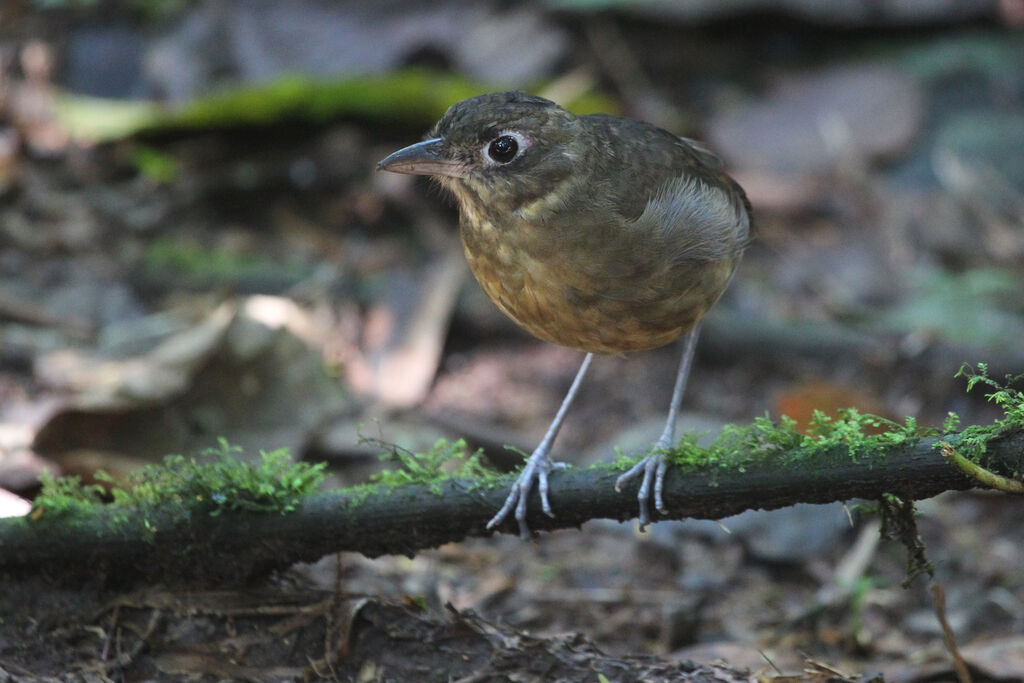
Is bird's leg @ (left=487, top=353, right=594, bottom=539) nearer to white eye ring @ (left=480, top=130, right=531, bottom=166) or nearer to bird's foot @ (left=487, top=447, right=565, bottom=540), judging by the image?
bird's foot @ (left=487, top=447, right=565, bottom=540)

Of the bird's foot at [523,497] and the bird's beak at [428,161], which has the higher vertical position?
the bird's beak at [428,161]

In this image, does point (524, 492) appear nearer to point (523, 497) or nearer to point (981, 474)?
point (523, 497)

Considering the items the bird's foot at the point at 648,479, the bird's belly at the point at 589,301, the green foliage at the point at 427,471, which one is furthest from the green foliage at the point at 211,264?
the bird's foot at the point at 648,479

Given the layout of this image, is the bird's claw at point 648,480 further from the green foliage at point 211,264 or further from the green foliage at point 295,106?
the green foliage at point 295,106

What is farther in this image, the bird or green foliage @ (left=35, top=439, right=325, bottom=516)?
the bird

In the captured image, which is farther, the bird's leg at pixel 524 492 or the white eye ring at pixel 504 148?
the white eye ring at pixel 504 148

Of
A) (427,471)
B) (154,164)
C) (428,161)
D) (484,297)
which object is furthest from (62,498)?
Result: (154,164)

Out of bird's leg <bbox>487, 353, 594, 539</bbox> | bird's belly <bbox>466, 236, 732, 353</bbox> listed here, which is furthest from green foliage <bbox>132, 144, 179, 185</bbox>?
bird's leg <bbox>487, 353, 594, 539</bbox>
